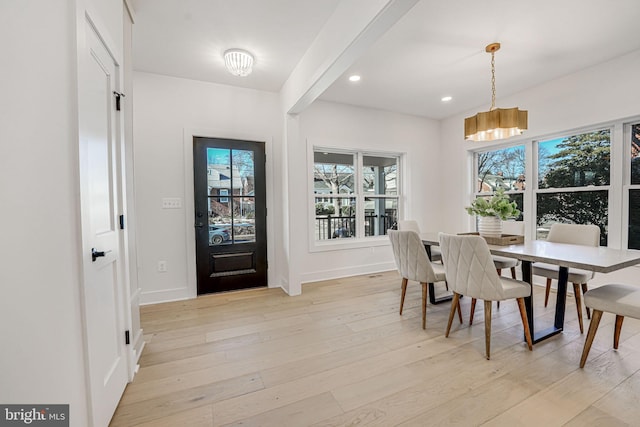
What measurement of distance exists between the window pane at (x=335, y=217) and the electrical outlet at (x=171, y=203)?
1.90 metres

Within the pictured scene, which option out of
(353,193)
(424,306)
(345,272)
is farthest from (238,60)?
(345,272)

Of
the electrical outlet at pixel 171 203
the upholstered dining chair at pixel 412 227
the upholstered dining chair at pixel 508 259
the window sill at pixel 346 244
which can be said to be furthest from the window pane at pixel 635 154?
the electrical outlet at pixel 171 203

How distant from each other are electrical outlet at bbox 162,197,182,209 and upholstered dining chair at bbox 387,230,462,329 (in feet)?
8.13

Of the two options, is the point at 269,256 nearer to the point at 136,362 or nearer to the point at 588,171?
the point at 136,362

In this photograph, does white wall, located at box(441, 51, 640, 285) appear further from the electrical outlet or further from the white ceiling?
the electrical outlet

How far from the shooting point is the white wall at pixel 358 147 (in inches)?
135

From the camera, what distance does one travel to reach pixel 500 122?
2381 mm

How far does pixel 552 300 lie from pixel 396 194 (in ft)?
8.27

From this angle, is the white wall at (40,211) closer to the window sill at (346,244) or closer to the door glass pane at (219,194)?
the door glass pane at (219,194)

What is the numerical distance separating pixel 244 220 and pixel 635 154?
4.54 m

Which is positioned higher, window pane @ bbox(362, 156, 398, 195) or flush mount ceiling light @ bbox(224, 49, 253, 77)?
flush mount ceiling light @ bbox(224, 49, 253, 77)

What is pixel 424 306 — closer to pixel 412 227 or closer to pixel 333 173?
pixel 412 227

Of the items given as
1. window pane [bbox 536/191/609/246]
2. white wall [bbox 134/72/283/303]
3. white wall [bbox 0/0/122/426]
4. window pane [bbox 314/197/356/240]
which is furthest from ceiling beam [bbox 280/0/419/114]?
window pane [bbox 536/191/609/246]

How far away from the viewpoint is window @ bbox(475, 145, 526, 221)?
3.91 m
